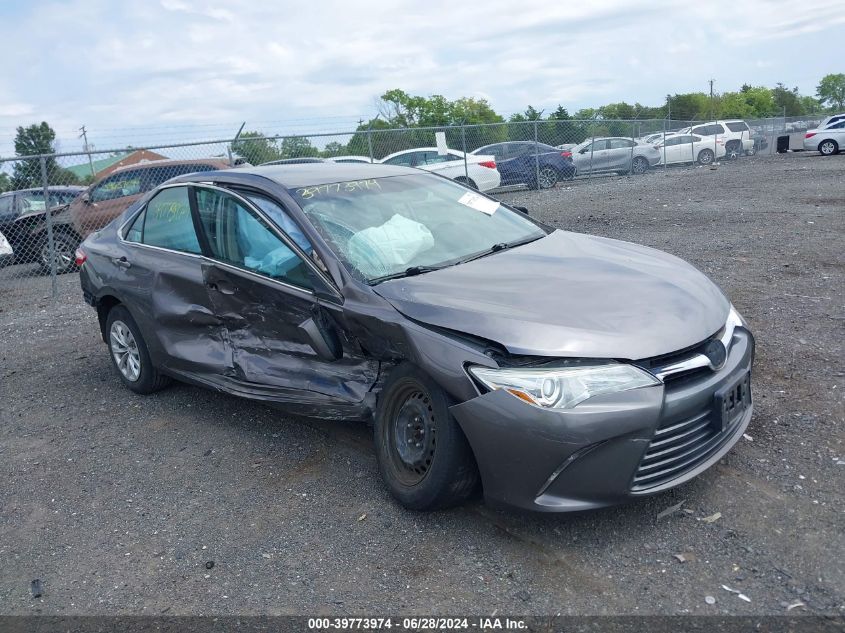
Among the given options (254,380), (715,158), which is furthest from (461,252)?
(715,158)

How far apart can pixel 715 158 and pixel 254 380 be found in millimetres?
27446

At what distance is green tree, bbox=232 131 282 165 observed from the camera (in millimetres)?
13977

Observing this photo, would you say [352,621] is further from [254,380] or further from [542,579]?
[254,380]

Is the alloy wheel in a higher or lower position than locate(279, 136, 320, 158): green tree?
lower

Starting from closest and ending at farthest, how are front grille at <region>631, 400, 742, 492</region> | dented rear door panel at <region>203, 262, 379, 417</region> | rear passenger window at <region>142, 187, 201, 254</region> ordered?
front grille at <region>631, 400, 742, 492</region> → dented rear door panel at <region>203, 262, 379, 417</region> → rear passenger window at <region>142, 187, 201, 254</region>

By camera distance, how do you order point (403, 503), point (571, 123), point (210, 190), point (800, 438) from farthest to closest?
point (571, 123)
point (210, 190)
point (800, 438)
point (403, 503)

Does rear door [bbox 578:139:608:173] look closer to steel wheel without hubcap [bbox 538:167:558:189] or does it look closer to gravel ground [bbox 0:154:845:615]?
steel wheel without hubcap [bbox 538:167:558:189]

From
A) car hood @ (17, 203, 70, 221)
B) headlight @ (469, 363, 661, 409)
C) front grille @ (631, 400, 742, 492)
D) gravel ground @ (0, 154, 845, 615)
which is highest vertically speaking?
car hood @ (17, 203, 70, 221)

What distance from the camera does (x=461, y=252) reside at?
14.4 feet

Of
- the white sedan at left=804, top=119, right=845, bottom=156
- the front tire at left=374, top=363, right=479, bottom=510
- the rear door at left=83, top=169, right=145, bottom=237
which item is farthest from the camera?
the white sedan at left=804, top=119, right=845, bottom=156

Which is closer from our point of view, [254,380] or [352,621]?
[352,621]

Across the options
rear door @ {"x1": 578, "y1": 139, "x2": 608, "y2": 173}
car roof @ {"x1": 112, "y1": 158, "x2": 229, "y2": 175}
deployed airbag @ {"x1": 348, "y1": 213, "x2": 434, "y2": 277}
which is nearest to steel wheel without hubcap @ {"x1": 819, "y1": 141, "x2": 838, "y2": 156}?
rear door @ {"x1": 578, "y1": 139, "x2": 608, "y2": 173}

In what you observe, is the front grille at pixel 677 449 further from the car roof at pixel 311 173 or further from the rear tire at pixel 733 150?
the rear tire at pixel 733 150

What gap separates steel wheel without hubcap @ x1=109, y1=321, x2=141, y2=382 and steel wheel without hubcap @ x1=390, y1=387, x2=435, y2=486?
2.75 m
